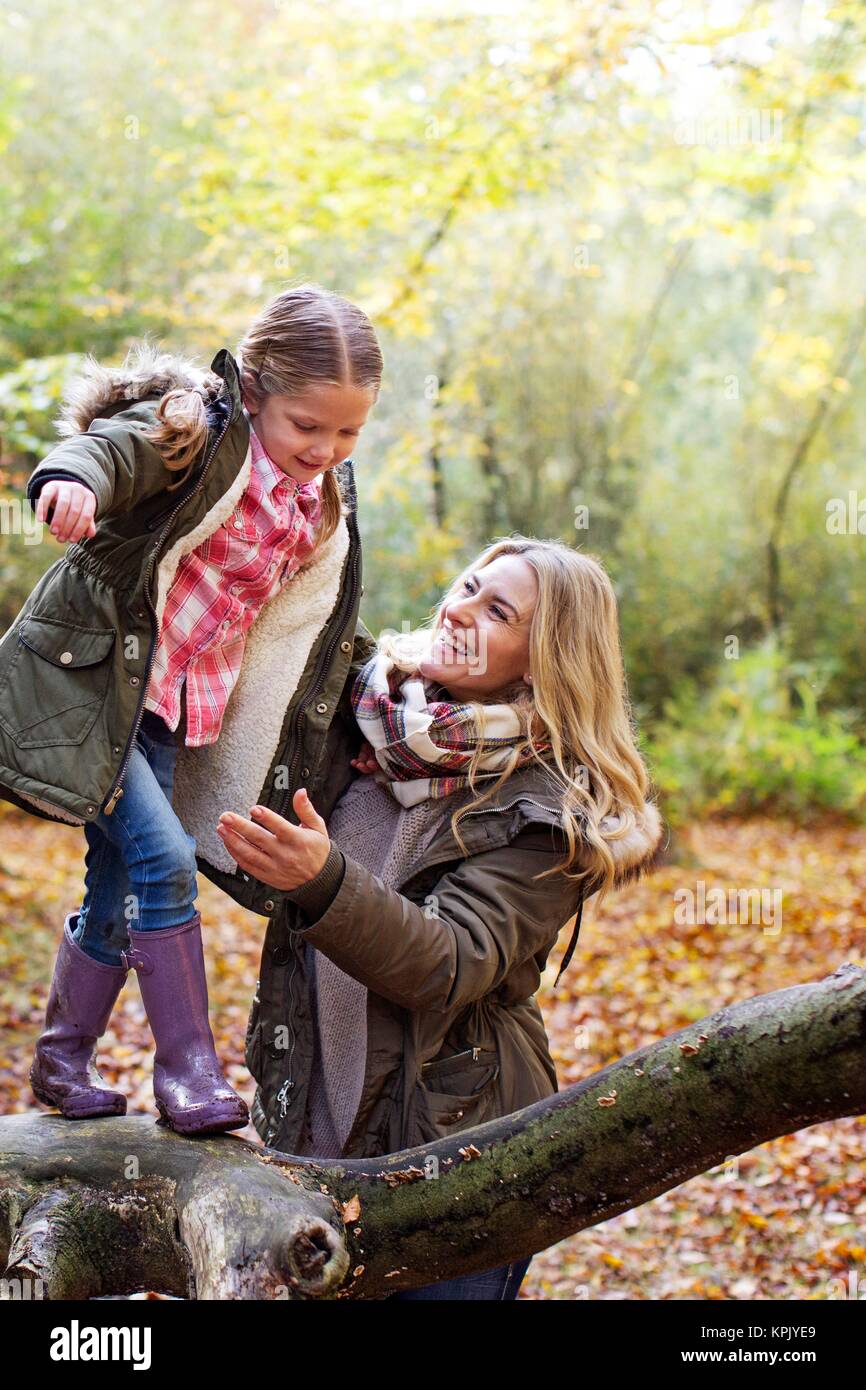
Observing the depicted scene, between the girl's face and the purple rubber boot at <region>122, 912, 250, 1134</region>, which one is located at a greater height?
the girl's face

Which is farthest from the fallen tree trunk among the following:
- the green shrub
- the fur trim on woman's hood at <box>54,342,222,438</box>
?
the green shrub

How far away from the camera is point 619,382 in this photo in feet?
42.5

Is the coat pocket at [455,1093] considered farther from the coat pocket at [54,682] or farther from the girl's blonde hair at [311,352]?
the girl's blonde hair at [311,352]

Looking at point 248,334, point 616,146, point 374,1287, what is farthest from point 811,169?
point 374,1287

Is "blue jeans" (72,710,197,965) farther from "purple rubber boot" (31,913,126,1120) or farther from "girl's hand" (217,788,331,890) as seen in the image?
A: "girl's hand" (217,788,331,890)

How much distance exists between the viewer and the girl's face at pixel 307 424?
2.45 m

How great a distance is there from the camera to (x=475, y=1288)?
2.29 meters

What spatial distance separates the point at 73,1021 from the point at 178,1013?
27 centimetres

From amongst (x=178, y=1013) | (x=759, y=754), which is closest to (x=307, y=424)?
(x=178, y=1013)

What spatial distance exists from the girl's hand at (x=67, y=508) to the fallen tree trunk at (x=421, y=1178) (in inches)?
40.4

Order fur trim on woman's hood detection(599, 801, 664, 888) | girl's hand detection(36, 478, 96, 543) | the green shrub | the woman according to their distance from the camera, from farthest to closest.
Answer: the green shrub, fur trim on woman's hood detection(599, 801, 664, 888), the woman, girl's hand detection(36, 478, 96, 543)

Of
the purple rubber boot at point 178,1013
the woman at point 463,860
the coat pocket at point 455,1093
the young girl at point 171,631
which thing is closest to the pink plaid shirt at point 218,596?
the young girl at point 171,631

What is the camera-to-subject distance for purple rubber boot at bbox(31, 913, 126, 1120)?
7.71 feet

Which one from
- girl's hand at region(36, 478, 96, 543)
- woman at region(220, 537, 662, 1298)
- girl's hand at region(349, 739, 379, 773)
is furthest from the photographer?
girl's hand at region(349, 739, 379, 773)
